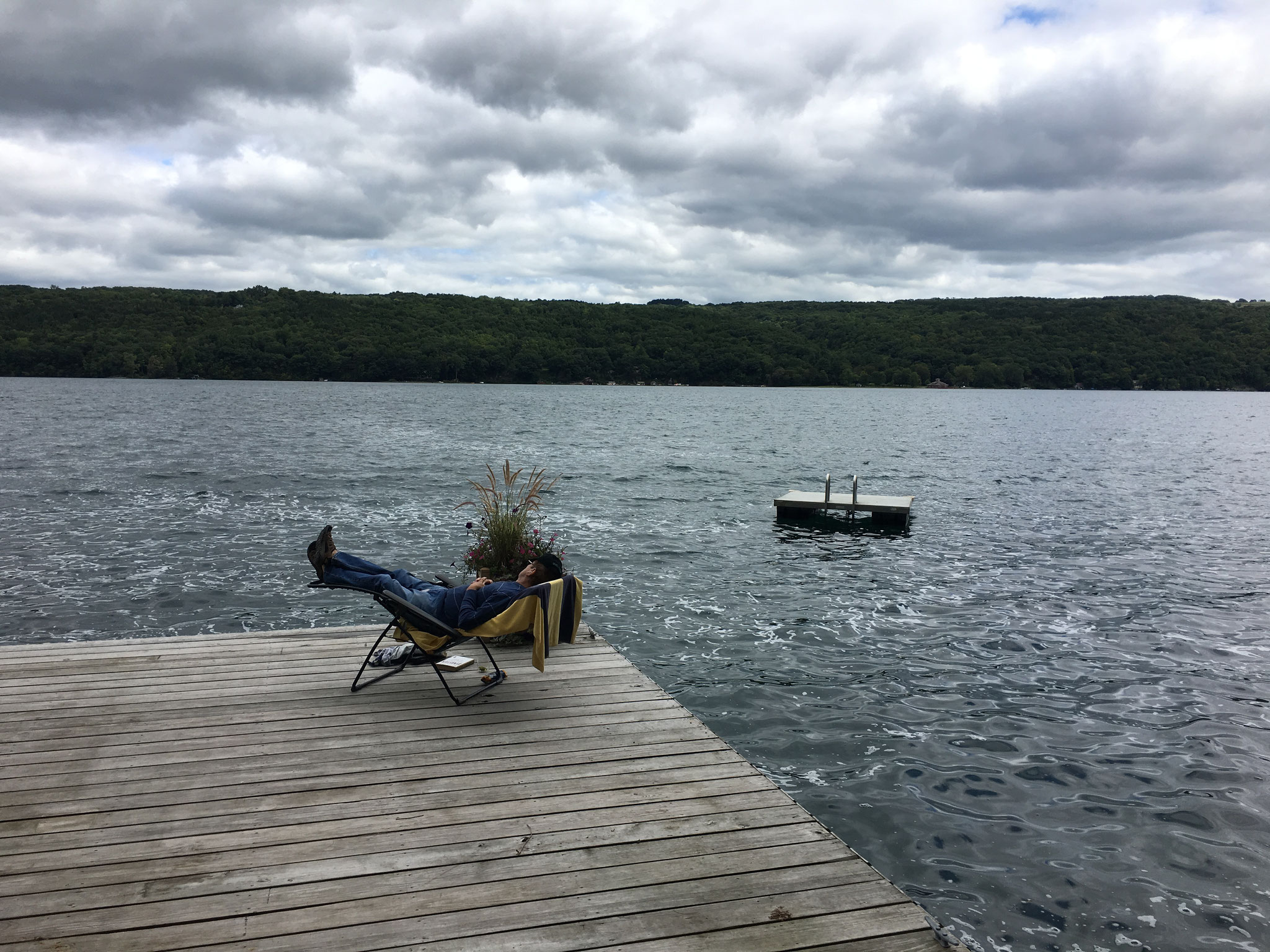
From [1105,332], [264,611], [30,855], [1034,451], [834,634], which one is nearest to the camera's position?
[30,855]

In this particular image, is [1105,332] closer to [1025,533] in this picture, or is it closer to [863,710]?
[1025,533]

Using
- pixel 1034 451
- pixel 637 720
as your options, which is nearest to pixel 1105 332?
pixel 1034 451

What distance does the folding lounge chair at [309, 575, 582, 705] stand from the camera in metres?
5.13

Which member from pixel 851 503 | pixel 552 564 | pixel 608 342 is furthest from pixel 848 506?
pixel 608 342

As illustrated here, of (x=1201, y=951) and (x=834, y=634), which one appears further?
(x=834, y=634)

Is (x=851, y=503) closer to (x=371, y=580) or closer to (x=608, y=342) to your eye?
(x=371, y=580)

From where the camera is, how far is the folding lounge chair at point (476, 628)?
5129mm

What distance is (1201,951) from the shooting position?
4.32 m

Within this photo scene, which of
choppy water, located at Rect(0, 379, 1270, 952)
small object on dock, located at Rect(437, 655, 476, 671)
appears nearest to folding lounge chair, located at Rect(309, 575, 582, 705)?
small object on dock, located at Rect(437, 655, 476, 671)

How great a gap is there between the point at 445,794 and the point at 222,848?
94 centimetres

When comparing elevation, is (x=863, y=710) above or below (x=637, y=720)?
below

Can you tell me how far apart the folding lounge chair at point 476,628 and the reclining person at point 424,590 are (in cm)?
5

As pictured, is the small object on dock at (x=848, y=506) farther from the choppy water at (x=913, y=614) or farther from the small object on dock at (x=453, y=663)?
the small object on dock at (x=453, y=663)

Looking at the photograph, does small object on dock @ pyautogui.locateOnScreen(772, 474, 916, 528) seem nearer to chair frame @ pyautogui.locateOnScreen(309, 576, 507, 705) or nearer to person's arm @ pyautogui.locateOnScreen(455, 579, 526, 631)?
person's arm @ pyautogui.locateOnScreen(455, 579, 526, 631)
